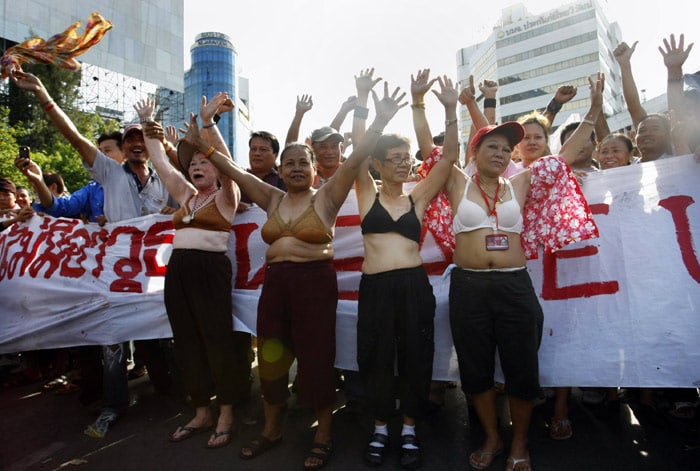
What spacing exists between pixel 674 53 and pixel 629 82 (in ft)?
1.50

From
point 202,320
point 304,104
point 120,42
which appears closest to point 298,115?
point 304,104

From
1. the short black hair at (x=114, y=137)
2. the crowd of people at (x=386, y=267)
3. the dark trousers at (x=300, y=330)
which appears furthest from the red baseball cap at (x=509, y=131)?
the short black hair at (x=114, y=137)

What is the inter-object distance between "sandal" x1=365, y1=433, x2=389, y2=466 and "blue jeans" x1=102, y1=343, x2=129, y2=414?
2.04 m

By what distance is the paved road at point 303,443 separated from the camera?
262 cm

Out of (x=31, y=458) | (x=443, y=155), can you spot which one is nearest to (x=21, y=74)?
(x=31, y=458)

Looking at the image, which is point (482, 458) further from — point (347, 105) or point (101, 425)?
point (347, 105)

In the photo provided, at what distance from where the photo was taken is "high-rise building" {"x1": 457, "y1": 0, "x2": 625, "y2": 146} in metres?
52.3

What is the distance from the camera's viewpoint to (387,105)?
284 cm

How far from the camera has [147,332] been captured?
3.56 m

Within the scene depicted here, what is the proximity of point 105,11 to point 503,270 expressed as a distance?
151ft

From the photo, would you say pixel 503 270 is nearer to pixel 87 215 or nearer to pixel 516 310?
pixel 516 310

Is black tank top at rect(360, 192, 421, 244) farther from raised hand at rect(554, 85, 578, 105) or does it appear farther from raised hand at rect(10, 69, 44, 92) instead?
raised hand at rect(10, 69, 44, 92)

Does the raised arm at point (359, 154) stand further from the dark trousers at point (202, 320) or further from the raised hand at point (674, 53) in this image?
the raised hand at point (674, 53)

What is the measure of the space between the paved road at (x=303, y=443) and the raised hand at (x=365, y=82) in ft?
7.93
